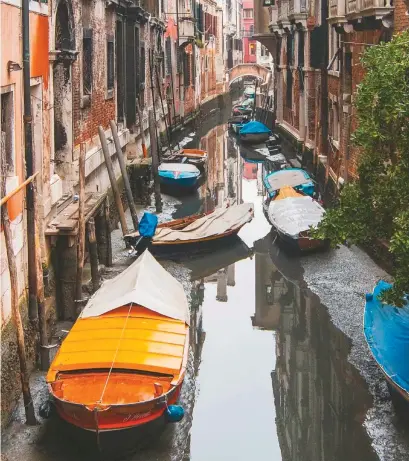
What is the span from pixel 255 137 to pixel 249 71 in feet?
95.0

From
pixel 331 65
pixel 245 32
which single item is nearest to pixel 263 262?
pixel 331 65

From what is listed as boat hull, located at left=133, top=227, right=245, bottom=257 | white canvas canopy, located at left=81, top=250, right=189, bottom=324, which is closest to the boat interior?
white canvas canopy, located at left=81, top=250, right=189, bottom=324

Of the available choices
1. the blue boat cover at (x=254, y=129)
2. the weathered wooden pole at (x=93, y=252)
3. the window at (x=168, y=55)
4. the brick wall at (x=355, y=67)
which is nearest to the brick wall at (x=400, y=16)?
the brick wall at (x=355, y=67)

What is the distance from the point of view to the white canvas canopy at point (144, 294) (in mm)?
10078

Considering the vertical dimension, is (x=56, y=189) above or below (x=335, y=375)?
above

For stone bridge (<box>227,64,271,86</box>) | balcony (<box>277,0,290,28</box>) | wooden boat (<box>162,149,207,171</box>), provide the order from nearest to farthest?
1. wooden boat (<box>162,149,207,171</box>)
2. balcony (<box>277,0,290,28</box>)
3. stone bridge (<box>227,64,271,86</box>)

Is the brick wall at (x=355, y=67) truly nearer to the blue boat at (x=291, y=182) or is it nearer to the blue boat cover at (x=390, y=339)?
the blue boat at (x=291, y=182)

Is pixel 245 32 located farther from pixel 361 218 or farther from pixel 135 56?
pixel 361 218

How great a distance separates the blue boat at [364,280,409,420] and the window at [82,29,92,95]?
26.6 ft

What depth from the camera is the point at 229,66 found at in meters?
65.8

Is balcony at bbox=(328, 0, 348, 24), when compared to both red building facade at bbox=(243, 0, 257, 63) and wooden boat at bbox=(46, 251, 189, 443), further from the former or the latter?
red building facade at bbox=(243, 0, 257, 63)

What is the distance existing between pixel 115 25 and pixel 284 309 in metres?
9.31

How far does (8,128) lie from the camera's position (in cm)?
975

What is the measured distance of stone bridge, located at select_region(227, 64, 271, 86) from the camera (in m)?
60.5
